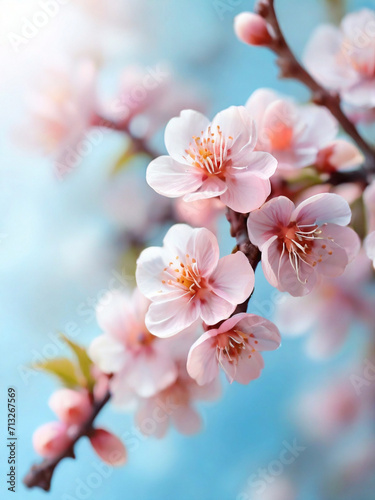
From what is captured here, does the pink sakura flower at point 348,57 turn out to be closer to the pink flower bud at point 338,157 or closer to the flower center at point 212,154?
the pink flower bud at point 338,157

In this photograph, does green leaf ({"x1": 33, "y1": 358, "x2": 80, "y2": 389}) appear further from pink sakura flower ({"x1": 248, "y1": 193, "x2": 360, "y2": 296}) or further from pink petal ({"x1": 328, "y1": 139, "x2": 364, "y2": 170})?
pink petal ({"x1": 328, "y1": 139, "x2": 364, "y2": 170})

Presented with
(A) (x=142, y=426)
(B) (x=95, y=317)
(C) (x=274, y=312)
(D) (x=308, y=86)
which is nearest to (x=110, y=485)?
(A) (x=142, y=426)

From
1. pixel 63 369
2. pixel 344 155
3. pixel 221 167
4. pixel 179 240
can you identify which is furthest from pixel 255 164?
pixel 63 369

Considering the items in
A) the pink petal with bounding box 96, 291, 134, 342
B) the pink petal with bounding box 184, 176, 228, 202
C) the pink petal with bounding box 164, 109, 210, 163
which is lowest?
the pink petal with bounding box 96, 291, 134, 342

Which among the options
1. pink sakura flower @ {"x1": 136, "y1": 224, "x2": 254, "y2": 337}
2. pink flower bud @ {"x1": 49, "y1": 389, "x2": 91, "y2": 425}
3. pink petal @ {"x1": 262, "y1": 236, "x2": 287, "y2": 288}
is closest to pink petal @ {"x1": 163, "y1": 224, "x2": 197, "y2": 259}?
pink sakura flower @ {"x1": 136, "y1": 224, "x2": 254, "y2": 337}

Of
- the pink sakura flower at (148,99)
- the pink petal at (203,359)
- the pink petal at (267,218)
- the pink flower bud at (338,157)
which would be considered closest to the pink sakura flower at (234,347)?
the pink petal at (203,359)

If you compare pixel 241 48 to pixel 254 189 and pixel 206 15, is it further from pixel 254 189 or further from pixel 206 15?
pixel 254 189

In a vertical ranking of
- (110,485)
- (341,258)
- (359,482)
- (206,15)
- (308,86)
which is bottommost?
(359,482)
